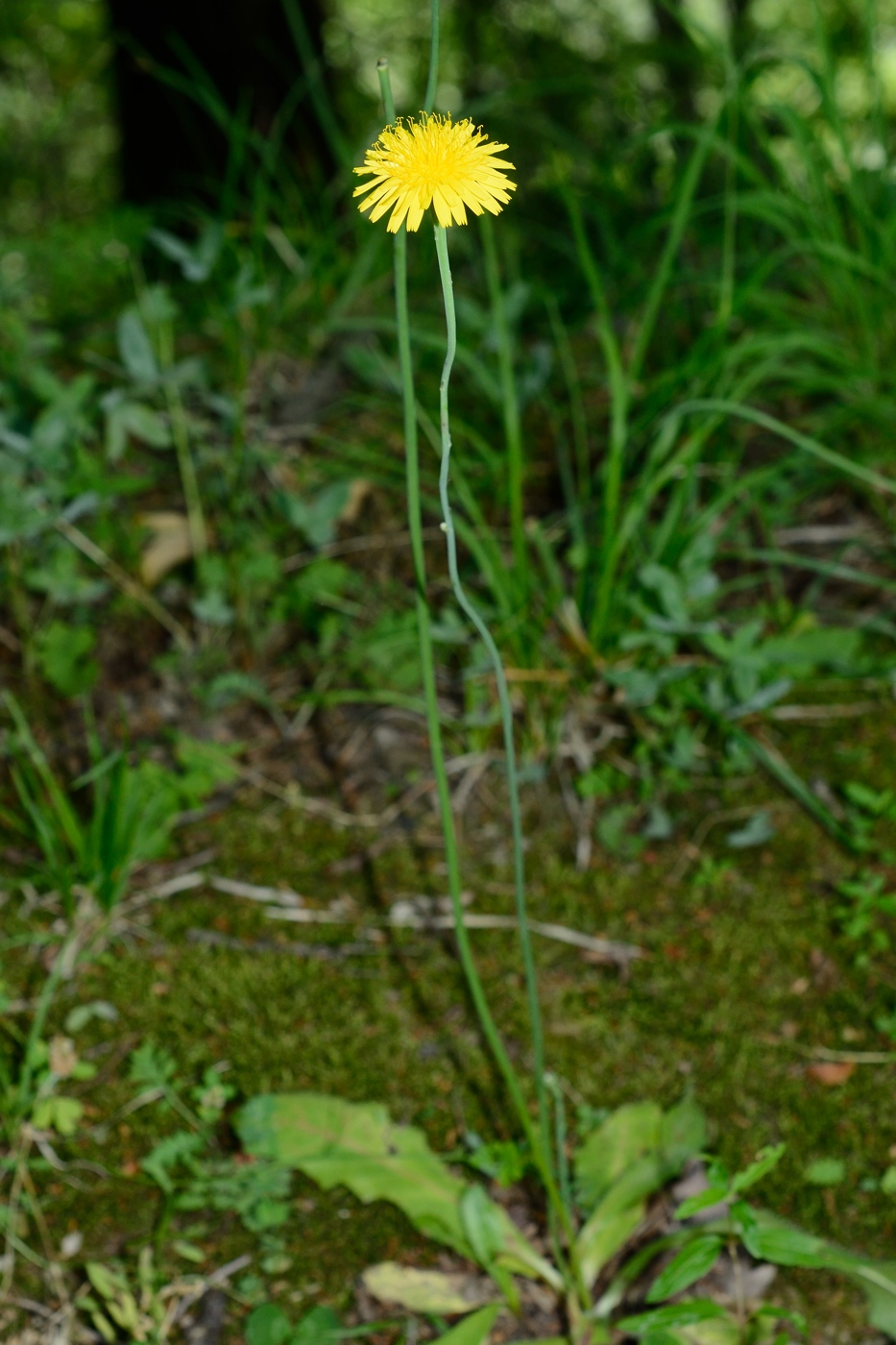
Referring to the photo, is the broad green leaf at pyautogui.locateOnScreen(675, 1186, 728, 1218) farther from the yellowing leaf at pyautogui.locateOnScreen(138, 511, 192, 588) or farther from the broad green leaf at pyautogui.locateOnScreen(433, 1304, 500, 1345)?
the yellowing leaf at pyautogui.locateOnScreen(138, 511, 192, 588)

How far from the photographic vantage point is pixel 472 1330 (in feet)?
3.36

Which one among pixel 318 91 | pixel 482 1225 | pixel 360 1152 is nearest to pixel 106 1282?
pixel 360 1152

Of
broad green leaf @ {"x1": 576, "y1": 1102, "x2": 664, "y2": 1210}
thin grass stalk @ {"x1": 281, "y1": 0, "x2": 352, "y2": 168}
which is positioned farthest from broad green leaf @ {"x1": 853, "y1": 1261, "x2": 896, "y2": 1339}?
thin grass stalk @ {"x1": 281, "y1": 0, "x2": 352, "y2": 168}

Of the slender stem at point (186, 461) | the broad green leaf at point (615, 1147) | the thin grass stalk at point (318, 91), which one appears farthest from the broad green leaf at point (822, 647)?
the thin grass stalk at point (318, 91)

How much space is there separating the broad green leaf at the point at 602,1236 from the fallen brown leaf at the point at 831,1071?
28 cm

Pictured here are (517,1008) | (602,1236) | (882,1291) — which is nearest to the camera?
(882,1291)

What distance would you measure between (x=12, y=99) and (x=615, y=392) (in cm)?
425

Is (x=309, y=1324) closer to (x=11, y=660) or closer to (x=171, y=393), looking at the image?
(x=11, y=660)

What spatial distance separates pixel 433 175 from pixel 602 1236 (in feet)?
3.37

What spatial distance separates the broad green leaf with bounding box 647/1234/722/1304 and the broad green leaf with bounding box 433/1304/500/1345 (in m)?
0.23

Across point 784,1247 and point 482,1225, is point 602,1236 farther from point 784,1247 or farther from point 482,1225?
point 784,1247

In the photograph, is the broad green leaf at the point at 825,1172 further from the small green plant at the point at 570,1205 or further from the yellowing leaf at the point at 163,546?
the yellowing leaf at the point at 163,546

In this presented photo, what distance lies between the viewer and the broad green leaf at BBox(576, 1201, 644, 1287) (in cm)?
109

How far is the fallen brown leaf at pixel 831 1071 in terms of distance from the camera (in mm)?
1238
